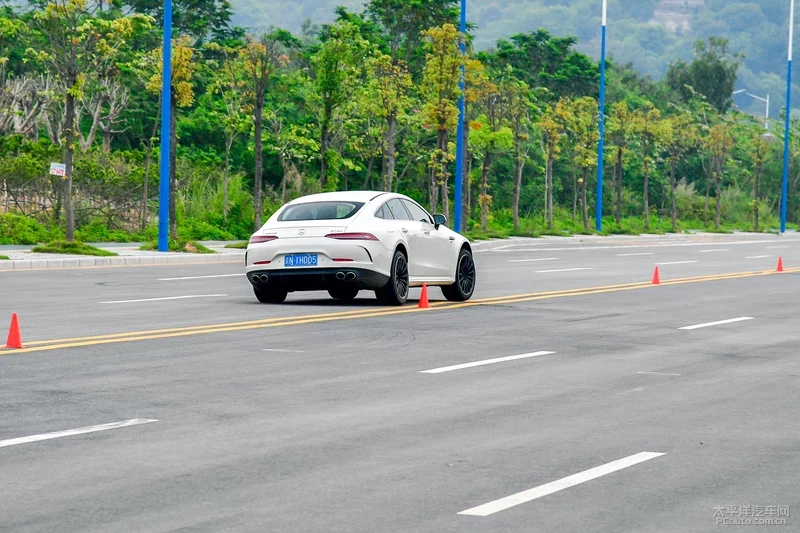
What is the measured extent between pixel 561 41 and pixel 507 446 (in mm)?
77821

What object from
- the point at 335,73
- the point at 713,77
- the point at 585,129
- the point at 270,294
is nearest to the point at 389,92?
the point at 335,73

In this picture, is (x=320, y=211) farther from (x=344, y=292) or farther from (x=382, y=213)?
(x=344, y=292)

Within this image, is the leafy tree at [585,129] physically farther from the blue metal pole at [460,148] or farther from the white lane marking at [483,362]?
the white lane marking at [483,362]

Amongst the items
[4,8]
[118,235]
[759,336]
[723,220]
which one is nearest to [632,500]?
[759,336]

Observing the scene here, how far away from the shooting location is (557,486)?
7.05 meters

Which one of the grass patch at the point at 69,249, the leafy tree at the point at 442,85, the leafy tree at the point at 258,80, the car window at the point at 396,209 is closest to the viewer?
the car window at the point at 396,209

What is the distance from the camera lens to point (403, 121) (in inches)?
2003

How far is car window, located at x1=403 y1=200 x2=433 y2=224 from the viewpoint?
19406 mm

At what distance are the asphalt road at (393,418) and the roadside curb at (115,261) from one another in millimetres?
8706

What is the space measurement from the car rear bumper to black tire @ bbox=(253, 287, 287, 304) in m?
0.54

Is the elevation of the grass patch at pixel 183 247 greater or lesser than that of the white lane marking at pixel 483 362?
greater

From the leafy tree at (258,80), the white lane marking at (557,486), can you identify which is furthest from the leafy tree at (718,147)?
the white lane marking at (557,486)

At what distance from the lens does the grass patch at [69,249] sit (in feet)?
98.9

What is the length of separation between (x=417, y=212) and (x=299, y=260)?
2.68 meters
